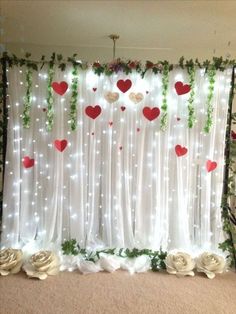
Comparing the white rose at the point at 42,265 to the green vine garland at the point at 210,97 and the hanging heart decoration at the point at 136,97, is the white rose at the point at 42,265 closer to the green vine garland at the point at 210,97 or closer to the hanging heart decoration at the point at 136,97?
the hanging heart decoration at the point at 136,97

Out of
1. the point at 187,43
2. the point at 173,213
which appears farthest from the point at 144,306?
the point at 187,43

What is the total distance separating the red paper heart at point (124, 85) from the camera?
278cm

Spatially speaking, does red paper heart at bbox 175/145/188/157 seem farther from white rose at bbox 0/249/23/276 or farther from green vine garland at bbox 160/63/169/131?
white rose at bbox 0/249/23/276

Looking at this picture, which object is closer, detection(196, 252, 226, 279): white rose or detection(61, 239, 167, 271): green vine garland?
detection(196, 252, 226, 279): white rose

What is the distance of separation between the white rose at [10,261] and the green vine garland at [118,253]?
16.0 inches

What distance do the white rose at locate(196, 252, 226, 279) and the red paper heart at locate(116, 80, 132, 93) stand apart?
1703 millimetres

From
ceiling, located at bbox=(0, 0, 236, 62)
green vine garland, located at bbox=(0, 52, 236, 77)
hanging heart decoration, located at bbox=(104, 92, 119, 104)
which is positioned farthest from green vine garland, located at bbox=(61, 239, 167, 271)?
ceiling, located at bbox=(0, 0, 236, 62)

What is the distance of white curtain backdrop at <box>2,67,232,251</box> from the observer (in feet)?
9.22

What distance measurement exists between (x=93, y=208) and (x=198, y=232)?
1.04 metres

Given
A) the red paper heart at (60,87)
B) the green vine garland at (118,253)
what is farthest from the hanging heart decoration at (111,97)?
the green vine garland at (118,253)

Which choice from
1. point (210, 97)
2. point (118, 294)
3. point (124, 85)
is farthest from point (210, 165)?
point (118, 294)

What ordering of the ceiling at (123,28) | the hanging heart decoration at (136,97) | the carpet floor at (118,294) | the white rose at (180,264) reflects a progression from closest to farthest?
the carpet floor at (118,294)
the ceiling at (123,28)
the white rose at (180,264)
the hanging heart decoration at (136,97)

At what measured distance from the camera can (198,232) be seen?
114 inches

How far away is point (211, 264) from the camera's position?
2.70 metres
